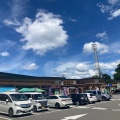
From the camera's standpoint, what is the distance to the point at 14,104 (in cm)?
1803

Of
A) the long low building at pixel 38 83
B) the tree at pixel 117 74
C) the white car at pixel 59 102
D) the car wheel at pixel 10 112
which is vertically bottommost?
the car wheel at pixel 10 112

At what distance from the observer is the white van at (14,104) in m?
17.9

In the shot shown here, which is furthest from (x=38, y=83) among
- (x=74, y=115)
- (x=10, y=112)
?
(x=74, y=115)

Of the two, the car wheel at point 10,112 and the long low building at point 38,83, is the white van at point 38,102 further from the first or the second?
the long low building at point 38,83

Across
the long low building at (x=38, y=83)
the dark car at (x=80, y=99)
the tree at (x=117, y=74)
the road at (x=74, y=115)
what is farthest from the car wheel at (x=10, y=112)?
the tree at (x=117, y=74)

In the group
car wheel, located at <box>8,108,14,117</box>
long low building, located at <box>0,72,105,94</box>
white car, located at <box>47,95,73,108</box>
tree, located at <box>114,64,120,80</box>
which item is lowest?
car wheel, located at <box>8,108,14,117</box>

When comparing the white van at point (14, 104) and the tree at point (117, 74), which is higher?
the tree at point (117, 74)

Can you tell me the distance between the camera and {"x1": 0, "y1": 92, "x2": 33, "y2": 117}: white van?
58.9ft

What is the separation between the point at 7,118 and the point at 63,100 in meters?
8.75

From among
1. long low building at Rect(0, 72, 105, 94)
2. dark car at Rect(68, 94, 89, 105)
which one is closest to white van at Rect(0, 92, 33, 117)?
dark car at Rect(68, 94, 89, 105)

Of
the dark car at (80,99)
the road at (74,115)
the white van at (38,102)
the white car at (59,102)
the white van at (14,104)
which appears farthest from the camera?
the dark car at (80,99)

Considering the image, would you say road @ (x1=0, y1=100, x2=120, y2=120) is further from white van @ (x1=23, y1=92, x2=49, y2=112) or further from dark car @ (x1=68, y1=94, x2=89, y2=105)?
dark car @ (x1=68, y1=94, x2=89, y2=105)

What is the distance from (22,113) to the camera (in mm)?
18031

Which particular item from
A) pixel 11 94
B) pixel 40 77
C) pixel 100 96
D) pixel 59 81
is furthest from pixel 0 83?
pixel 11 94
